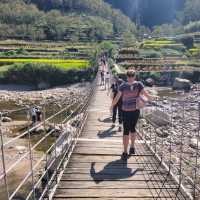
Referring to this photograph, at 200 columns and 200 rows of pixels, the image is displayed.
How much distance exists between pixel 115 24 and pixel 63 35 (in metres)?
34.3

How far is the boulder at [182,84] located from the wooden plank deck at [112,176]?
27.5 m

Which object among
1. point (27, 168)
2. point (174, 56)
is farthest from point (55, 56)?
point (27, 168)

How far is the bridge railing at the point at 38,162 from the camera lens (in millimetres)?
3655

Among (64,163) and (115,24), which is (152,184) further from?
(115,24)

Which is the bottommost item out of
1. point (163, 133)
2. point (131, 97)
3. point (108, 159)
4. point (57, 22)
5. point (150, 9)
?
point (163, 133)

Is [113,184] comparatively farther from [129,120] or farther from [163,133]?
[163,133]

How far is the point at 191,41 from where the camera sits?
62.1 meters

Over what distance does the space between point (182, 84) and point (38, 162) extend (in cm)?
3129

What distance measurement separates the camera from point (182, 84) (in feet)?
112

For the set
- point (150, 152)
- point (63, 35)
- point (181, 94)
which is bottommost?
point (181, 94)

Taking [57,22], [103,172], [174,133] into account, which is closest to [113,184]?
[103,172]

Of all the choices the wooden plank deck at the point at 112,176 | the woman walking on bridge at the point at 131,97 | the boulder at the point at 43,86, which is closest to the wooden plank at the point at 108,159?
the wooden plank deck at the point at 112,176

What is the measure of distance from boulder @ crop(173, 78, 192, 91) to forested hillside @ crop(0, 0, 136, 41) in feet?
111

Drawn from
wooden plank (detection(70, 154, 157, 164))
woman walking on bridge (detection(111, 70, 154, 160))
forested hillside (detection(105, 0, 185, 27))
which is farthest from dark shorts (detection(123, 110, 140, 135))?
forested hillside (detection(105, 0, 185, 27))
